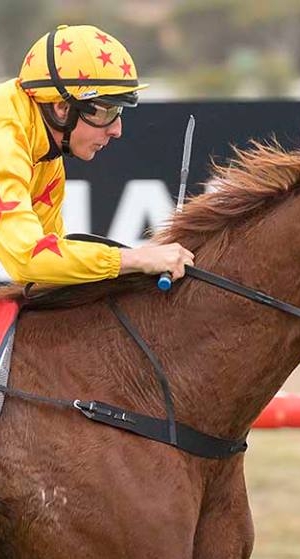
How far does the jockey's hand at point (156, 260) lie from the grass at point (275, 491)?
248cm

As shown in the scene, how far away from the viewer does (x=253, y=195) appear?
14.2 feet

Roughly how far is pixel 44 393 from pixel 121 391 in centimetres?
24

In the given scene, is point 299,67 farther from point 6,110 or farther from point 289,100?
point 6,110

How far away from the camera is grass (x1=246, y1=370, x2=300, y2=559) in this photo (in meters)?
6.47

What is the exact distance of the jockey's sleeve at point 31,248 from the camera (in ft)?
13.4

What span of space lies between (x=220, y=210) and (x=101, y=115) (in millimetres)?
497

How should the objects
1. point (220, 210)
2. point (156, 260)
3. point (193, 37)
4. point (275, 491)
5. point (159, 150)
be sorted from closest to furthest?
1. point (156, 260)
2. point (220, 210)
3. point (275, 491)
4. point (159, 150)
5. point (193, 37)

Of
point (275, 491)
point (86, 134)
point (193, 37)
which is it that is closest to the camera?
point (86, 134)

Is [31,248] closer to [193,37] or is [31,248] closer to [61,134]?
[61,134]

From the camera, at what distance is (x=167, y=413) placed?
13.9ft

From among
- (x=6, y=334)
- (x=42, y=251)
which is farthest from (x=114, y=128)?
(x=6, y=334)

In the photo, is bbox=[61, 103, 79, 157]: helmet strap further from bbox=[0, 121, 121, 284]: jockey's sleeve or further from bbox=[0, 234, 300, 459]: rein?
bbox=[0, 234, 300, 459]: rein

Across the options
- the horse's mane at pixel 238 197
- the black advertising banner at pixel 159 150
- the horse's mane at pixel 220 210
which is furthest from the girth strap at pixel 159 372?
the black advertising banner at pixel 159 150

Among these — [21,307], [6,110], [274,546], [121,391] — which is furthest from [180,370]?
[274,546]
